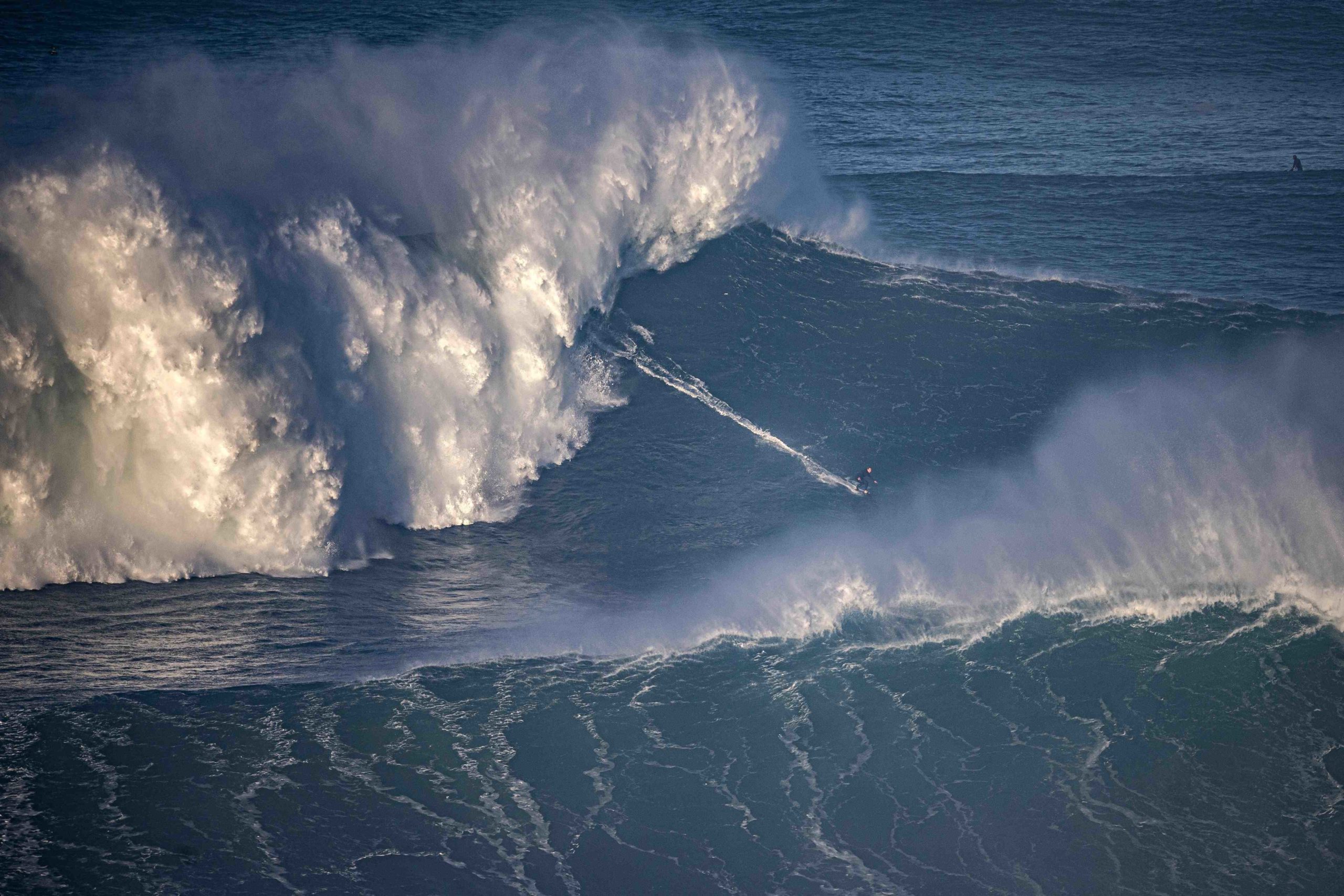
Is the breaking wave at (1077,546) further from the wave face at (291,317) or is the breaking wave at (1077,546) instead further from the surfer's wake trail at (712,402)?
the wave face at (291,317)

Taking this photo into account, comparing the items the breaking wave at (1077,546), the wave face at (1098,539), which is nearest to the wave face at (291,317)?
the breaking wave at (1077,546)

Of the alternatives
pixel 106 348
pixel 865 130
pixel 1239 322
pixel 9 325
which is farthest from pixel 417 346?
pixel 865 130

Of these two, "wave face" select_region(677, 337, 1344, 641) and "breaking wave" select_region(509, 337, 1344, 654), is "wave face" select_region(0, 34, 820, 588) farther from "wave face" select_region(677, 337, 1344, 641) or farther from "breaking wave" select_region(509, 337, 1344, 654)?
"wave face" select_region(677, 337, 1344, 641)

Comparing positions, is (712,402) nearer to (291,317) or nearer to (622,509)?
(622,509)

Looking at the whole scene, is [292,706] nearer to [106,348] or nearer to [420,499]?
[420,499]

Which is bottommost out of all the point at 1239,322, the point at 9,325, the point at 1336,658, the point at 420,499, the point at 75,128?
the point at 1336,658

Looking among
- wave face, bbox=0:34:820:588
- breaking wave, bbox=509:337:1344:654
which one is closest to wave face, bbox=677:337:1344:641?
breaking wave, bbox=509:337:1344:654
